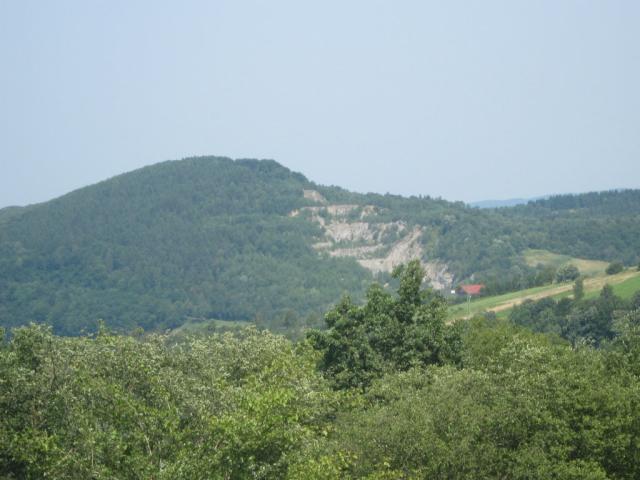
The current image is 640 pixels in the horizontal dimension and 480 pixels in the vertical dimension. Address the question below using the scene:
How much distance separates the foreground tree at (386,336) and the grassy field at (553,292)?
72597 millimetres

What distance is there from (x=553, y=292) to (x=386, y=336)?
109623 millimetres

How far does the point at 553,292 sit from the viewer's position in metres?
155

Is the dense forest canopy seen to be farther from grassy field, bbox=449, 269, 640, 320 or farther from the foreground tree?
grassy field, bbox=449, 269, 640, 320

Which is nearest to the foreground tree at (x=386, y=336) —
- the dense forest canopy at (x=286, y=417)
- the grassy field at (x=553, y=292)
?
the dense forest canopy at (x=286, y=417)

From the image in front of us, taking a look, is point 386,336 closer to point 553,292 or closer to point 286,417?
point 286,417

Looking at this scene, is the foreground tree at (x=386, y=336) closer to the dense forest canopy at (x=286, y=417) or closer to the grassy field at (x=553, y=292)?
the dense forest canopy at (x=286, y=417)

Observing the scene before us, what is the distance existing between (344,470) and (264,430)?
6436 millimetres

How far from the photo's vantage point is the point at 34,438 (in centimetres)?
2650

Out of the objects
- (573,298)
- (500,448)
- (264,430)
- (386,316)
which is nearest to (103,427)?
(264,430)

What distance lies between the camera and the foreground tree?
170 feet

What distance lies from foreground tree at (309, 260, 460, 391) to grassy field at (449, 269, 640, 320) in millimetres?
72597

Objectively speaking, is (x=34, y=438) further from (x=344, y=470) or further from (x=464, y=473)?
(x=464, y=473)

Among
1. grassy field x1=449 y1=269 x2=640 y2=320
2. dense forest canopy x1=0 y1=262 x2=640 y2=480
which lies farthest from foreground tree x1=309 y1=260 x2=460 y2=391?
grassy field x1=449 y1=269 x2=640 y2=320

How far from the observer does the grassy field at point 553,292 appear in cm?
13288
